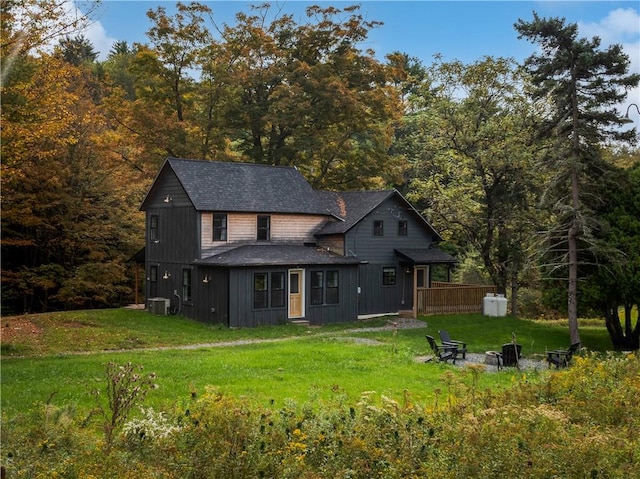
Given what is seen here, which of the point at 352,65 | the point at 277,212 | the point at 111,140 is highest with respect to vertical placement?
the point at 352,65

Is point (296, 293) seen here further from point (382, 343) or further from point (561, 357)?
point (561, 357)

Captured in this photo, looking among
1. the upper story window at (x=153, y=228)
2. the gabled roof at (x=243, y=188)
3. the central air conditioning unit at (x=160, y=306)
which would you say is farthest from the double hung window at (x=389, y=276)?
the upper story window at (x=153, y=228)

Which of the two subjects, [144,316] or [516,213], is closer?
[144,316]

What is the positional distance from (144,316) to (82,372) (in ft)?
42.6

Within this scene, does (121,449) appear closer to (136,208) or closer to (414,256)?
(414,256)

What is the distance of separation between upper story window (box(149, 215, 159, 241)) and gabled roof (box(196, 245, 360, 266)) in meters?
4.90

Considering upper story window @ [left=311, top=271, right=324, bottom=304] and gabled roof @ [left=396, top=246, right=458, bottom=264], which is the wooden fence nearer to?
gabled roof @ [left=396, top=246, right=458, bottom=264]

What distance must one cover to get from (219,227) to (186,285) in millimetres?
3178

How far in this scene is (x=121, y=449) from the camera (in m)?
7.76

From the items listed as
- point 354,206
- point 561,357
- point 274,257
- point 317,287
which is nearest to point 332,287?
point 317,287

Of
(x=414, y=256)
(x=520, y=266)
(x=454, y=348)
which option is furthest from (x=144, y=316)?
(x=520, y=266)

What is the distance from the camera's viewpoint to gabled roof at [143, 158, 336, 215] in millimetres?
27531

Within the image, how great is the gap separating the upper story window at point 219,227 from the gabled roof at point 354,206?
4.76 meters

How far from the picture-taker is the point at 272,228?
28.8 meters
